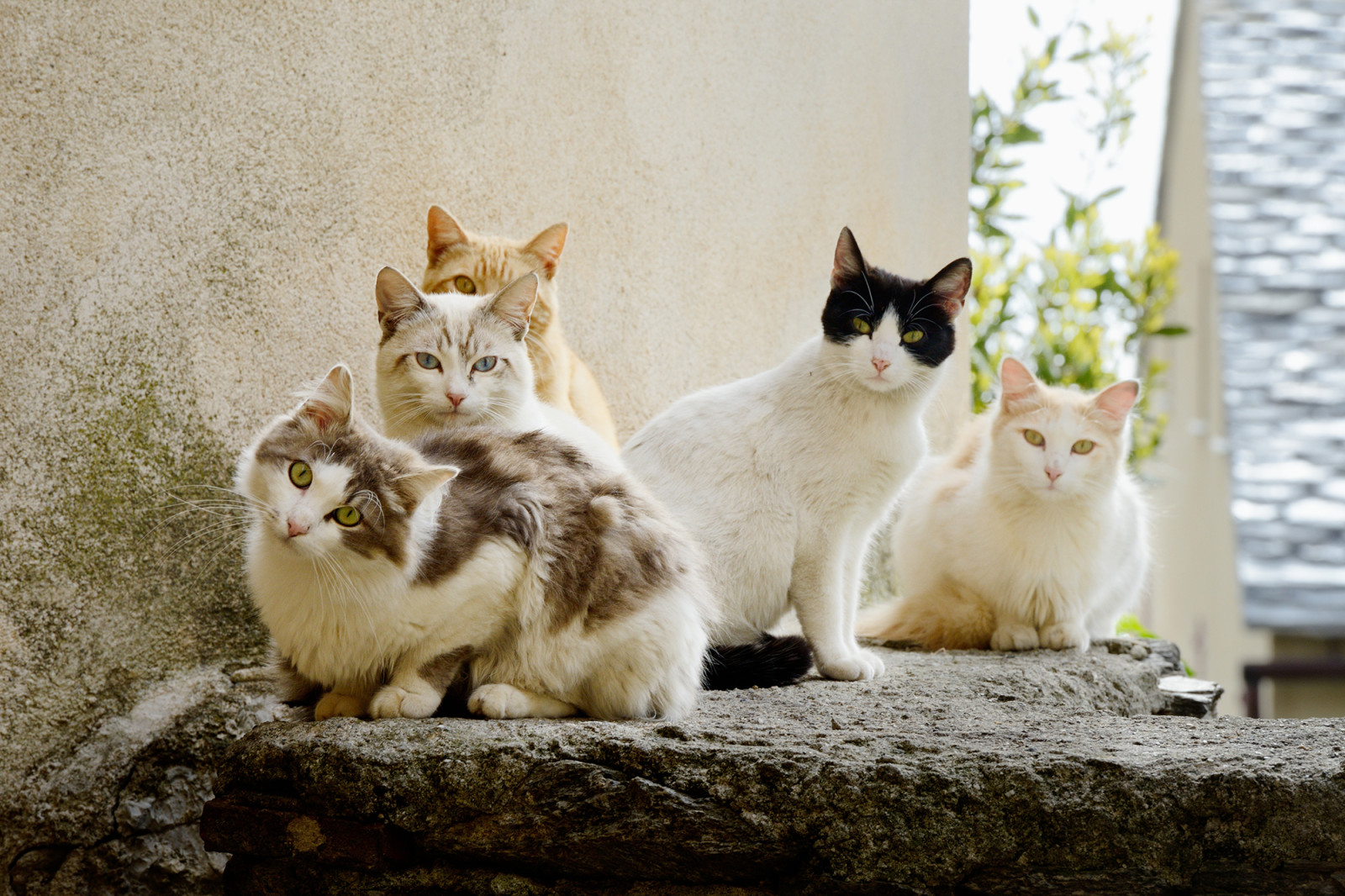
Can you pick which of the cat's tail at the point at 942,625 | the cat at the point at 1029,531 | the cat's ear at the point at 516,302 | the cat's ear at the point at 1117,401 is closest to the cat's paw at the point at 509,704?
the cat's ear at the point at 516,302

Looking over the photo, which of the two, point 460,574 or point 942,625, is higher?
point 460,574

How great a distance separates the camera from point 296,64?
248 cm

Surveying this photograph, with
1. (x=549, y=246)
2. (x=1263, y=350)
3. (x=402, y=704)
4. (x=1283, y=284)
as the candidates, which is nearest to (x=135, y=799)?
(x=402, y=704)

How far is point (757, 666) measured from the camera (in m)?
2.51

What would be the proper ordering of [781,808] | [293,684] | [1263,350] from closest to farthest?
[781,808] → [293,684] → [1263,350]

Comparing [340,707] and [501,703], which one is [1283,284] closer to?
[501,703]

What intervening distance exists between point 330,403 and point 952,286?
4.85 ft

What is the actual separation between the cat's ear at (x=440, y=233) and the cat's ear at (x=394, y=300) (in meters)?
0.40

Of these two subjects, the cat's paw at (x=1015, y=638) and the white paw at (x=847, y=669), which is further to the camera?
the cat's paw at (x=1015, y=638)

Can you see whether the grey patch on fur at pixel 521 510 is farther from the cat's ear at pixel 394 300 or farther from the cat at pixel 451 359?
the cat's ear at pixel 394 300

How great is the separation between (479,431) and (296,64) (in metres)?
0.98

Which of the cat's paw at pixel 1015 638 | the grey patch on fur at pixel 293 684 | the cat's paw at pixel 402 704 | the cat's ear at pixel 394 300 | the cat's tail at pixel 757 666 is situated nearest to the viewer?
the cat's paw at pixel 402 704

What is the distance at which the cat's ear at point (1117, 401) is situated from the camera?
3.10 metres

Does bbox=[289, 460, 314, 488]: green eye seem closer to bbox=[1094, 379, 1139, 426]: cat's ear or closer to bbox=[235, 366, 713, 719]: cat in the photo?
bbox=[235, 366, 713, 719]: cat
